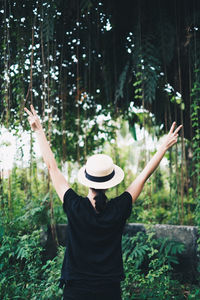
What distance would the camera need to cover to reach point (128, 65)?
4465 millimetres

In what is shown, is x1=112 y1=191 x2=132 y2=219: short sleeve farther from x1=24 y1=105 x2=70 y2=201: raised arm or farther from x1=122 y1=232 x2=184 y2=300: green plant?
x1=122 y1=232 x2=184 y2=300: green plant

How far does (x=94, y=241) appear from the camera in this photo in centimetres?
175

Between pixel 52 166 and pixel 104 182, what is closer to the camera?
pixel 104 182

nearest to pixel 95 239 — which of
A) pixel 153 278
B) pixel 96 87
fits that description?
pixel 153 278

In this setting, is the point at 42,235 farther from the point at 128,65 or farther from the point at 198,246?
the point at 128,65

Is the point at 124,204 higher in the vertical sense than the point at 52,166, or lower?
lower

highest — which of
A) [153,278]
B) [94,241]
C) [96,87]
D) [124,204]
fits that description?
[96,87]

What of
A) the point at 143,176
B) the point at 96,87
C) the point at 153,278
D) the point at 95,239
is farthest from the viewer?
the point at 96,87

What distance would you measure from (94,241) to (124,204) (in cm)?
26

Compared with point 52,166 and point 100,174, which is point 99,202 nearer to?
point 100,174

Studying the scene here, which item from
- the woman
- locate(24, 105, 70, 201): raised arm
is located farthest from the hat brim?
locate(24, 105, 70, 201): raised arm

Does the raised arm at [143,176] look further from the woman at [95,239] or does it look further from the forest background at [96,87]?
the forest background at [96,87]

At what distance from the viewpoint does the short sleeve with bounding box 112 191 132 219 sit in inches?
71.1

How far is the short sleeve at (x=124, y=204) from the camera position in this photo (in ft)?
5.92
